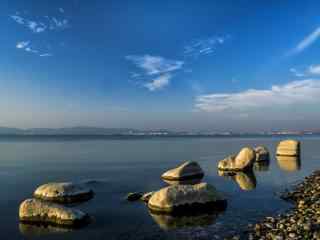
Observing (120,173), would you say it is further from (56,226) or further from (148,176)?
(56,226)

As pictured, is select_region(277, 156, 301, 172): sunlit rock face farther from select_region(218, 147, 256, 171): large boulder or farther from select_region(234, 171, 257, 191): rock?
select_region(234, 171, 257, 191): rock

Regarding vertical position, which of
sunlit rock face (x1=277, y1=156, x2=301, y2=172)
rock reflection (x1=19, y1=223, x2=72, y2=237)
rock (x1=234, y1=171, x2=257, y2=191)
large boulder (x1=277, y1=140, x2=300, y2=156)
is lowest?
rock reflection (x1=19, y1=223, x2=72, y2=237)

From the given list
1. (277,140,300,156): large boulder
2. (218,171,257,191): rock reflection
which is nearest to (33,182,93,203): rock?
(218,171,257,191): rock reflection

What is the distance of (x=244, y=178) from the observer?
31.2 meters

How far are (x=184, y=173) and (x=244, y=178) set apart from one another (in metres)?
5.80

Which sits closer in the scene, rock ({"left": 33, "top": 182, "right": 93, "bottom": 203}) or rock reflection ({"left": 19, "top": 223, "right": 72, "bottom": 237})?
rock reflection ({"left": 19, "top": 223, "right": 72, "bottom": 237})

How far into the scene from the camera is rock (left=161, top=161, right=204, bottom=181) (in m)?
30.2

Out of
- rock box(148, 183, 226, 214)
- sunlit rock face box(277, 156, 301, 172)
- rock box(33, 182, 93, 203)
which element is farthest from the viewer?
sunlit rock face box(277, 156, 301, 172)

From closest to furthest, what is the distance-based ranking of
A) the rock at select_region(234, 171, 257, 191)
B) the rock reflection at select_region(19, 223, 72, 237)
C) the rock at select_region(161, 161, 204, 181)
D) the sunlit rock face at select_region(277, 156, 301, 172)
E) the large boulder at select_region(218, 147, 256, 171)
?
1. the rock reflection at select_region(19, 223, 72, 237)
2. the rock at select_region(234, 171, 257, 191)
3. the rock at select_region(161, 161, 204, 181)
4. the large boulder at select_region(218, 147, 256, 171)
5. the sunlit rock face at select_region(277, 156, 301, 172)

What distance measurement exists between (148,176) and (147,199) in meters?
11.8

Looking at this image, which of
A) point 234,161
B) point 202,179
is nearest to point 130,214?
point 202,179

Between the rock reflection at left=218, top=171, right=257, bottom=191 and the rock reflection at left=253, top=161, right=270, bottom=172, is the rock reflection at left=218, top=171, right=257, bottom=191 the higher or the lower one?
the lower one

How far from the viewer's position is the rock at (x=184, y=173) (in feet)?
99.0

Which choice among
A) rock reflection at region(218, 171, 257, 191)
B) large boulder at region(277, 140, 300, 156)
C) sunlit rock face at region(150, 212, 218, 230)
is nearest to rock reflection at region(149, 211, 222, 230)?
sunlit rock face at region(150, 212, 218, 230)
